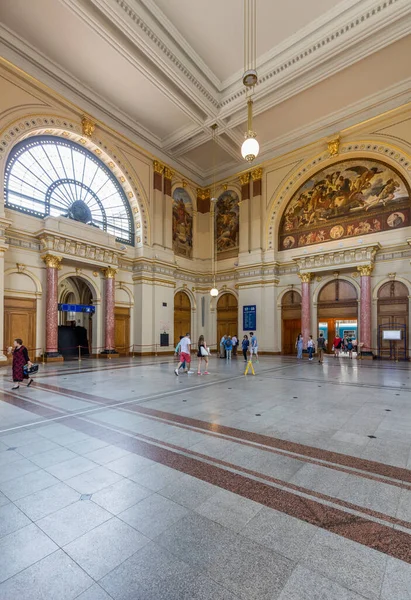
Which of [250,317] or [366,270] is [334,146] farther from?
[250,317]

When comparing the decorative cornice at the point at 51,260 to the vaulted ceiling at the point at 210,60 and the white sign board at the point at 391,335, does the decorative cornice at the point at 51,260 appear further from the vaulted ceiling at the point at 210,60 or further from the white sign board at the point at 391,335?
the white sign board at the point at 391,335

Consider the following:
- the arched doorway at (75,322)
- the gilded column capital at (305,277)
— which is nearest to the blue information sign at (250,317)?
the gilded column capital at (305,277)

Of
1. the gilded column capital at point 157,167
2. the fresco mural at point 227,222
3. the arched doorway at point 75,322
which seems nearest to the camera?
the arched doorway at point 75,322

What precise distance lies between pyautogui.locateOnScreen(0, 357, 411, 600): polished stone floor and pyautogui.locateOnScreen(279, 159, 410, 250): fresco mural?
12.9 m

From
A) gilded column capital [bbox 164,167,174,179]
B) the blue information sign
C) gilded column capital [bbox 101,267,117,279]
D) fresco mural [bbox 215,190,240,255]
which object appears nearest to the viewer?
gilded column capital [bbox 101,267,117,279]

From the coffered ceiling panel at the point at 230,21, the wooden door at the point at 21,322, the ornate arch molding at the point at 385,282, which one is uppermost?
the coffered ceiling panel at the point at 230,21

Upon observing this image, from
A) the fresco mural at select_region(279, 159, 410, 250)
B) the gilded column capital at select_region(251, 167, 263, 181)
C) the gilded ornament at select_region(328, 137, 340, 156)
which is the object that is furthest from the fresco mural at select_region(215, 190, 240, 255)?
the gilded ornament at select_region(328, 137, 340, 156)

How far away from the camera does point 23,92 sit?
12211 mm

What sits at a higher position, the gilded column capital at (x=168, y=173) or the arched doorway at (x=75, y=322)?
the gilded column capital at (x=168, y=173)

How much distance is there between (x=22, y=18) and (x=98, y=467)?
15.2 meters

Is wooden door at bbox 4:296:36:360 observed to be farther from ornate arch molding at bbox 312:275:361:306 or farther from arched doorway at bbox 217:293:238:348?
ornate arch molding at bbox 312:275:361:306

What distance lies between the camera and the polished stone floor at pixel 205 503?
165 cm

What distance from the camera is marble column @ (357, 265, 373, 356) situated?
14.4 metres

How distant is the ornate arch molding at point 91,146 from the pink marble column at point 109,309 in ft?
9.40
